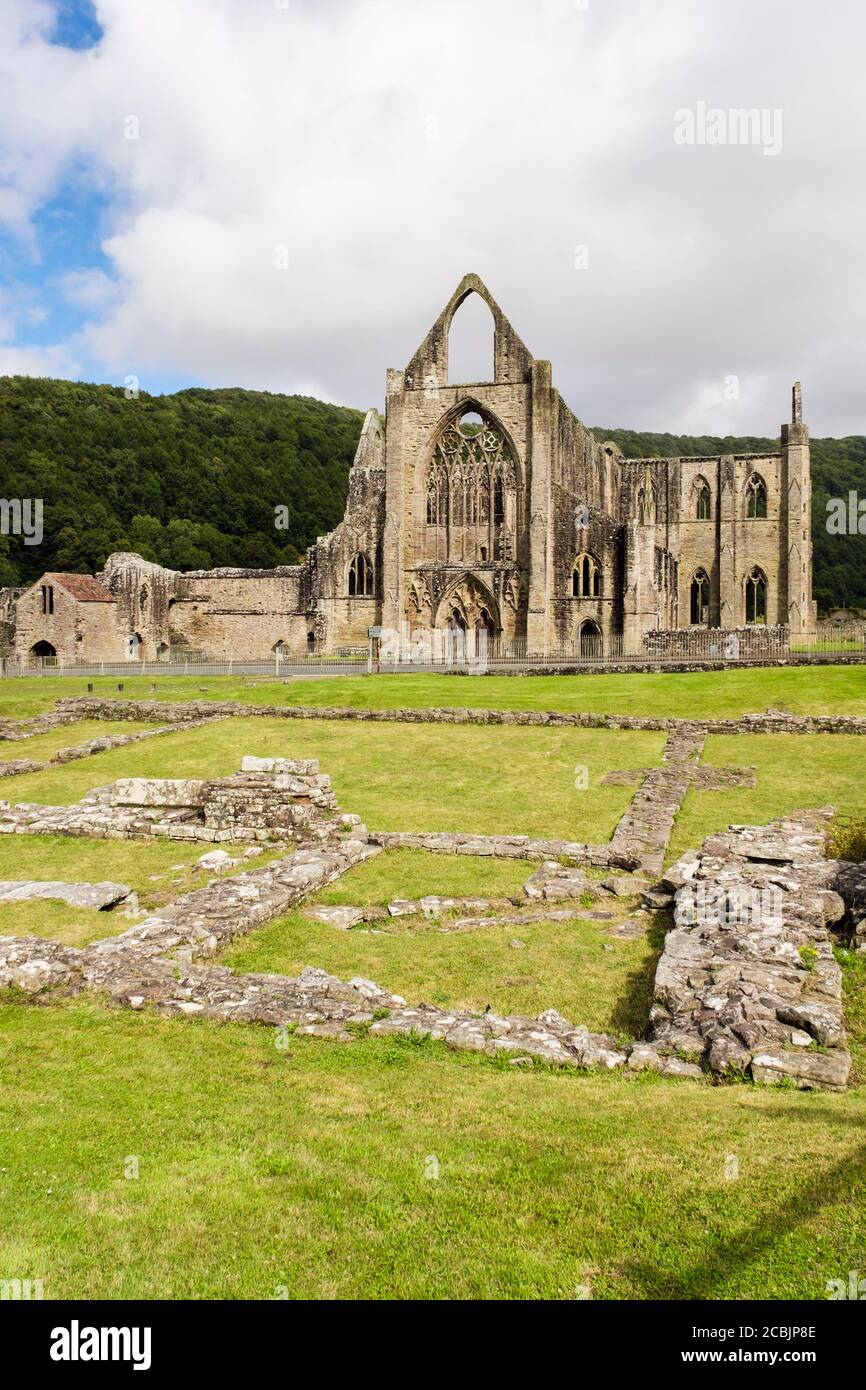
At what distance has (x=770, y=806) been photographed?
15.1m

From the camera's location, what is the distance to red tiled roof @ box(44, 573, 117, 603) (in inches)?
2077

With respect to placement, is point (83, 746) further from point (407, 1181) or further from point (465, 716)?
point (407, 1181)

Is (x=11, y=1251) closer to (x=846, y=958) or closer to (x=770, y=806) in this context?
(x=846, y=958)

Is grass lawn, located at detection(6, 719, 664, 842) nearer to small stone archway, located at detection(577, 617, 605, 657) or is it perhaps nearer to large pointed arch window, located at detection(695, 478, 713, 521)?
small stone archway, located at detection(577, 617, 605, 657)

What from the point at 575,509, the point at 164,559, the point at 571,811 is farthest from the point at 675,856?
the point at 164,559

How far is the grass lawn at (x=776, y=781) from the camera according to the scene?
47.3 feet

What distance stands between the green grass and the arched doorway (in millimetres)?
42417

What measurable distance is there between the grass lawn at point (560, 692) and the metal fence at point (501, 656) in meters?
3.99

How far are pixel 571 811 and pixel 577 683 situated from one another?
17455 mm

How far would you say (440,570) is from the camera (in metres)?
49.6

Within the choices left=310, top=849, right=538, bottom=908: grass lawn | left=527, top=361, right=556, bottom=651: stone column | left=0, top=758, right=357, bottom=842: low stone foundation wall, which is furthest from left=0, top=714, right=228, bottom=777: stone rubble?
left=527, top=361, right=556, bottom=651: stone column

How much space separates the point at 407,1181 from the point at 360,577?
157ft

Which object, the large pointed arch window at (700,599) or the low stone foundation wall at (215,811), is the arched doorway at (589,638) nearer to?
the large pointed arch window at (700,599)
